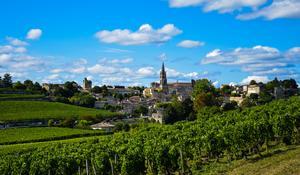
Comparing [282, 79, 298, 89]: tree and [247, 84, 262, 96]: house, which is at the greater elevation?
[282, 79, 298, 89]: tree

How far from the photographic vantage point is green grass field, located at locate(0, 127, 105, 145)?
188 feet

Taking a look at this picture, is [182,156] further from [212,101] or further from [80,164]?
[212,101]

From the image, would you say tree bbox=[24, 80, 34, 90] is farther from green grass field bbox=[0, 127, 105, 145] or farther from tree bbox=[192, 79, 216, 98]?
green grass field bbox=[0, 127, 105, 145]

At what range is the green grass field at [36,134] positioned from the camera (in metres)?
57.2

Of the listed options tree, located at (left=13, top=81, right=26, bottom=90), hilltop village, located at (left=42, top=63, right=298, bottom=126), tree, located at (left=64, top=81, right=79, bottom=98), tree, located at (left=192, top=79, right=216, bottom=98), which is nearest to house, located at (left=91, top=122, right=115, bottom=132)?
hilltop village, located at (left=42, top=63, right=298, bottom=126)

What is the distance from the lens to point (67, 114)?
8225 centimetres

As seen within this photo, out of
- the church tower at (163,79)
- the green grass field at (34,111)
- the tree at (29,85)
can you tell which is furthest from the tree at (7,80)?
the church tower at (163,79)

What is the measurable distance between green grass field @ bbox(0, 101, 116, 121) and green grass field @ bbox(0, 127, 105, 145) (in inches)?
282

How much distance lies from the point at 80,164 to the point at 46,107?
61.8 meters

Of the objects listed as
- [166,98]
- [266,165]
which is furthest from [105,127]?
[166,98]

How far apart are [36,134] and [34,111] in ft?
71.5

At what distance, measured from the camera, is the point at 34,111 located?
82.6 metres

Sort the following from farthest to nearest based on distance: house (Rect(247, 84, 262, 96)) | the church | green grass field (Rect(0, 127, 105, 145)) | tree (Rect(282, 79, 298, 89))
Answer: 1. the church
2. tree (Rect(282, 79, 298, 89))
3. house (Rect(247, 84, 262, 96))
4. green grass field (Rect(0, 127, 105, 145))

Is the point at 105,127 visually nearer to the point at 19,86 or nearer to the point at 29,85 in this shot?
the point at 19,86
